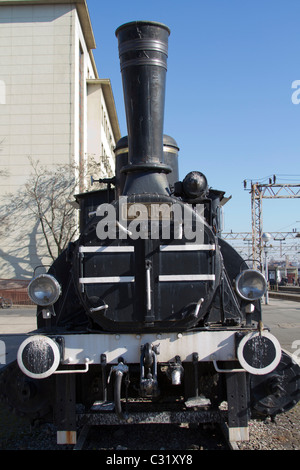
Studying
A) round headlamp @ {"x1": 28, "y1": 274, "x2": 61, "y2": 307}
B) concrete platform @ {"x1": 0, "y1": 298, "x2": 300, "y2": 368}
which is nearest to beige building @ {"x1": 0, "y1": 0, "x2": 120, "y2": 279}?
concrete platform @ {"x1": 0, "y1": 298, "x2": 300, "y2": 368}

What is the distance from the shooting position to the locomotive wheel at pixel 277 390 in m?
3.98

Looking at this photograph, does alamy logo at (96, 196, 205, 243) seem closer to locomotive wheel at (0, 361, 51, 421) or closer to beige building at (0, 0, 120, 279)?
locomotive wheel at (0, 361, 51, 421)

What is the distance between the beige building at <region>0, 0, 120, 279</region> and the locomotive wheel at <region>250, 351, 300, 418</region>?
2297 cm

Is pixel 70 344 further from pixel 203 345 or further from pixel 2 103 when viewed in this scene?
pixel 2 103

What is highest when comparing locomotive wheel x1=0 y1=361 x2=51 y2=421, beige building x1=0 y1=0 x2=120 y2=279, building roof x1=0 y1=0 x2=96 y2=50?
building roof x1=0 y1=0 x2=96 y2=50

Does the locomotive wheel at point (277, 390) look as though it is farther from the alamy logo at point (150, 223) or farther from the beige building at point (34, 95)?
the beige building at point (34, 95)

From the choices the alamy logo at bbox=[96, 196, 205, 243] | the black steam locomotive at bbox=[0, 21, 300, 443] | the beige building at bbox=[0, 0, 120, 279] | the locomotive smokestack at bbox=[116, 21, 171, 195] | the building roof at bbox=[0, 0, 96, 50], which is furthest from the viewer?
the building roof at bbox=[0, 0, 96, 50]

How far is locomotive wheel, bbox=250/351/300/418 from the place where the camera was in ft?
13.1

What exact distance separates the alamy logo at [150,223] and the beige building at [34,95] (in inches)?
887

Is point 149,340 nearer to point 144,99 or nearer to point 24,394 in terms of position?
point 24,394

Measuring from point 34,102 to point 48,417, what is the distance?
82.3ft

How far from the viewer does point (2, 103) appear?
86.3ft

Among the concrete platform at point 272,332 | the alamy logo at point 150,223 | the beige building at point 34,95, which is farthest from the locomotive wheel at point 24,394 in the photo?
the beige building at point 34,95
